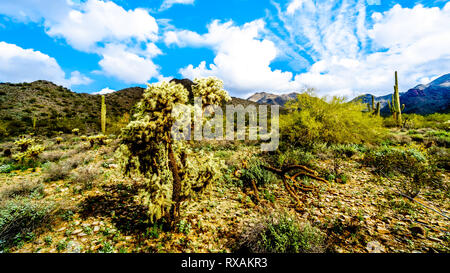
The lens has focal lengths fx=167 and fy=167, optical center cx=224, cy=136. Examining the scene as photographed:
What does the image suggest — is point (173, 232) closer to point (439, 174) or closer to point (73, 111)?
point (439, 174)

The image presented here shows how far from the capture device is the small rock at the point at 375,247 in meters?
3.05

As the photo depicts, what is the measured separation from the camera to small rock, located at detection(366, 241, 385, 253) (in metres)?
3.05

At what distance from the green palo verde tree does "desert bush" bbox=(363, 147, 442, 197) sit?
6.04 meters

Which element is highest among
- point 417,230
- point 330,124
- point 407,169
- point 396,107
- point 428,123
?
point 396,107

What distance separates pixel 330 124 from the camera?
393 inches

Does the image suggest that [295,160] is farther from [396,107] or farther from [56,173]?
[396,107]

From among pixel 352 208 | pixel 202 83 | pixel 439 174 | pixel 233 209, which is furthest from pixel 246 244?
pixel 439 174

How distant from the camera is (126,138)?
265cm

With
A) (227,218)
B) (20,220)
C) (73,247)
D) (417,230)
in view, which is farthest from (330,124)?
(20,220)

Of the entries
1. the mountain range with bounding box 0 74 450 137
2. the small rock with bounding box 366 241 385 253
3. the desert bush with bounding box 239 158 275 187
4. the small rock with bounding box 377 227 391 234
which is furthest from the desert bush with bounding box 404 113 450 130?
the small rock with bounding box 366 241 385 253

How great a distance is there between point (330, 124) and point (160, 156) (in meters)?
10.2

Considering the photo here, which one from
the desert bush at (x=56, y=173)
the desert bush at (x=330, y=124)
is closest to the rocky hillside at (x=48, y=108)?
the desert bush at (x=56, y=173)

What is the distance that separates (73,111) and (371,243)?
36120 millimetres

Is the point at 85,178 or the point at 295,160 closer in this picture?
the point at 85,178
